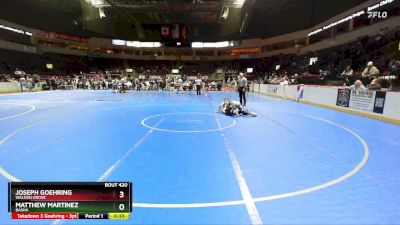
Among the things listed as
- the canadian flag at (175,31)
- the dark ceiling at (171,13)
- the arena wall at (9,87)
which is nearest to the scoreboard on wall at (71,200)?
the arena wall at (9,87)

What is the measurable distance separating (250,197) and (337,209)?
114 centimetres

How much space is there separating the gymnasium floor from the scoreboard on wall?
0.63 meters

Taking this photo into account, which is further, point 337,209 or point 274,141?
point 274,141

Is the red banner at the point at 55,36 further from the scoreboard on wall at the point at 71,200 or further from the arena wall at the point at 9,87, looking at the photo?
the scoreboard on wall at the point at 71,200

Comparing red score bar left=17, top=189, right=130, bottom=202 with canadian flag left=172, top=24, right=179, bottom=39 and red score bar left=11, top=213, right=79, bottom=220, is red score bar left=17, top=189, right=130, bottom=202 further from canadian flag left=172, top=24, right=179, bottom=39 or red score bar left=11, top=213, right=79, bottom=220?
canadian flag left=172, top=24, right=179, bottom=39

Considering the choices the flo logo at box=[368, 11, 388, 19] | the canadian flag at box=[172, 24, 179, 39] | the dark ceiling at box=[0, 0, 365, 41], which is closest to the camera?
the flo logo at box=[368, 11, 388, 19]

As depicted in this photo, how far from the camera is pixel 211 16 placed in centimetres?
4166

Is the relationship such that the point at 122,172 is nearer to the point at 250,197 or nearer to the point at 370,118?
the point at 250,197

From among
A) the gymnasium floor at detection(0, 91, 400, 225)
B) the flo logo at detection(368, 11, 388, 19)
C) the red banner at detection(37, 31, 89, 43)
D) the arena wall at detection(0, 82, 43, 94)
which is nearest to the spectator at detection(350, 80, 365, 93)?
the gymnasium floor at detection(0, 91, 400, 225)

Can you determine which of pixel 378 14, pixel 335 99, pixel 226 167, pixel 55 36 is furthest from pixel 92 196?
pixel 55 36

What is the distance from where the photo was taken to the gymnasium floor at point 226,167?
3346 millimetres

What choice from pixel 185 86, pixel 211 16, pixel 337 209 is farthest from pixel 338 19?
pixel 337 209

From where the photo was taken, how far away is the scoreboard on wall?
8.16 feet

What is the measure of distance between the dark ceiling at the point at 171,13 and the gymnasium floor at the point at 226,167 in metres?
26.7
